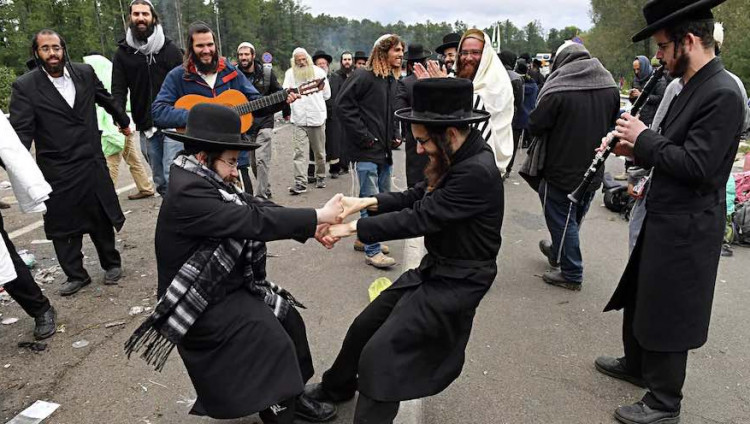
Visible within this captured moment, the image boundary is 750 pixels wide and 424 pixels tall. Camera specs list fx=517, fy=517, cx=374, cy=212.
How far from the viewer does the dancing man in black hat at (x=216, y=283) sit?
2.43 meters

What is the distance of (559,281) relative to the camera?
478 centimetres

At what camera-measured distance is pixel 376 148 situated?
5246 mm

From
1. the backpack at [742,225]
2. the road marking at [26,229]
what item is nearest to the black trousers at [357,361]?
the road marking at [26,229]

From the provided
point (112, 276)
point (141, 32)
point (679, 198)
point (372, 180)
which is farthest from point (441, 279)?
point (141, 32)

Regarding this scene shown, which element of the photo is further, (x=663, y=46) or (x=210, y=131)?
(x=663, y=46)

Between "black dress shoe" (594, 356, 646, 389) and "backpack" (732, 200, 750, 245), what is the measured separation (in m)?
3.64

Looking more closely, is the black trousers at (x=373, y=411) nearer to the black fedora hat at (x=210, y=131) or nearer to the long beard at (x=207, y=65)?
the black fedora hat at (x=210, y=131)

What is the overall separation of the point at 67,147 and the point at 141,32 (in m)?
1.66

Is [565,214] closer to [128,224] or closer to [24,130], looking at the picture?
[24,130]

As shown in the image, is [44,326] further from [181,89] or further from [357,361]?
[357,361]

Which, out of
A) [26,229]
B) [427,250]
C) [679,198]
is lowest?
[26,229]

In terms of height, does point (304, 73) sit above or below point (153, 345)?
above

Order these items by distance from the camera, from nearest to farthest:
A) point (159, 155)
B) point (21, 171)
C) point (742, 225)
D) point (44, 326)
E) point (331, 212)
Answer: point (331, 212), point (21, 171), point (44, 326), point (742, 225), point (159, 155)

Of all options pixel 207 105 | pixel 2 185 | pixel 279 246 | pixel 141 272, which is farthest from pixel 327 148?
pixel 207 105
